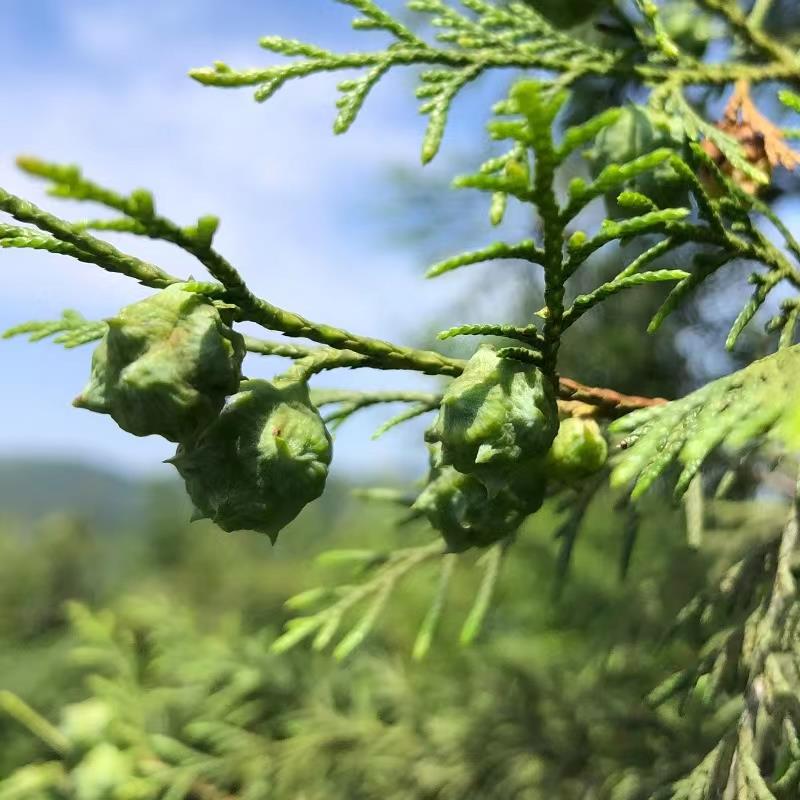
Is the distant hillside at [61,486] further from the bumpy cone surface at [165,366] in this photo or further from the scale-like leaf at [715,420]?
the scale-like leaf at [715,420]

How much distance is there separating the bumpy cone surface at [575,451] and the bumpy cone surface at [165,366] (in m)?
0.51

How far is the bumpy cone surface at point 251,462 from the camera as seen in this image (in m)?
1.00

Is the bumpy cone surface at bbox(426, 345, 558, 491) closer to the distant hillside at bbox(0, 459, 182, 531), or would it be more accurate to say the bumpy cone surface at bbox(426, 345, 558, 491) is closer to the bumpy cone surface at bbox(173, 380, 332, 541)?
the bumpy cone surface at bbox(173, 380, 332, 541)

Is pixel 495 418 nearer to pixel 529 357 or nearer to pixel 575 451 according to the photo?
pixel 529 357

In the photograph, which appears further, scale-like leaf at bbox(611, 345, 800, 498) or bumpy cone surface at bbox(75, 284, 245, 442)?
bumpy cone surface at bbox(75, 284, 245, 442)

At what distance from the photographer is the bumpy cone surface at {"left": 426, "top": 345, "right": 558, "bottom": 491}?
1.00 m

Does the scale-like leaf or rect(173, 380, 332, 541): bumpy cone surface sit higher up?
the scale-like leaf

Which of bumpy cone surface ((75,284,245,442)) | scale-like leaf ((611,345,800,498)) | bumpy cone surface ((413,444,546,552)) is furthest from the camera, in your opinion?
bumpy cone surface ((413,444,546,552))


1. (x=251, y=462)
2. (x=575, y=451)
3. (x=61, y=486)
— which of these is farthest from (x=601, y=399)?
(x=61, y=486)

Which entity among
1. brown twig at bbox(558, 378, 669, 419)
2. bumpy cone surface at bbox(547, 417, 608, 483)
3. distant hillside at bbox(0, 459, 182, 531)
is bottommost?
distant hillside at bbox(0, 459, 182, 531)

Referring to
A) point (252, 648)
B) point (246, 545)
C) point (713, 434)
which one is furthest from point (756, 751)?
point (246, 545)

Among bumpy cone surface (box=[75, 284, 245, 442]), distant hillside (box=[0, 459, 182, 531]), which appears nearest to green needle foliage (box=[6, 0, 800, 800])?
bumpy cone surface (box=[75, 284, 245, 442])

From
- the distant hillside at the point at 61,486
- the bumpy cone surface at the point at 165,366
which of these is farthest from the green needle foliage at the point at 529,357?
the distant hillside at the point at 61,486

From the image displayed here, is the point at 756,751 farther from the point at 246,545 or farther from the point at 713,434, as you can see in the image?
the point at 246,545
